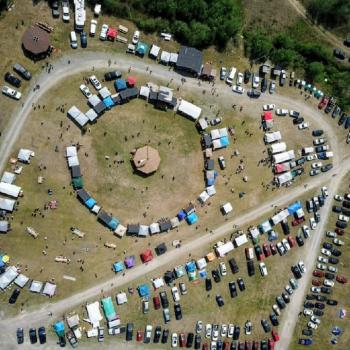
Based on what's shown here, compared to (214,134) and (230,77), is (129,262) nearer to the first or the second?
(214,134)

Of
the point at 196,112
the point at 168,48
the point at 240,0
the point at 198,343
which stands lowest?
the point at 198,343

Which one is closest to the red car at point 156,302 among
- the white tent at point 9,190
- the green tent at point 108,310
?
the green tent at point 108,310

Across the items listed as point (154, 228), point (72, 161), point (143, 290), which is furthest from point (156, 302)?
point (72, 161)

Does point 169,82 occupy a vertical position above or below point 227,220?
above

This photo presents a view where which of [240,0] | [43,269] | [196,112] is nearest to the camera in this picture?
[43,269]

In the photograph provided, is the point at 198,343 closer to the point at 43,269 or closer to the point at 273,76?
the point at 43,269

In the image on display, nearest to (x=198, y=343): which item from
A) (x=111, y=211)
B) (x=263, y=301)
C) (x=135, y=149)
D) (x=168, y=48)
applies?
(x=263, y=301)

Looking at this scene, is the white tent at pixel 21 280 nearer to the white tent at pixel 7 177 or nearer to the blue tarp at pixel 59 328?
the blue tarp at pixel 59 328
